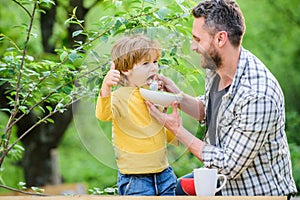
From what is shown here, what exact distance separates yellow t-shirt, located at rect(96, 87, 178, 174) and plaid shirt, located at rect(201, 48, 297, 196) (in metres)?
0.18

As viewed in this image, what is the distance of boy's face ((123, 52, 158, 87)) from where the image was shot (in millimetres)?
2074

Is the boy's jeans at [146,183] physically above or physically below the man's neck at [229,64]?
below

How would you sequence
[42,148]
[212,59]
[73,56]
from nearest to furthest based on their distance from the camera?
[212,59]
[73,56]
[42,148]

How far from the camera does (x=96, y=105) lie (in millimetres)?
2213

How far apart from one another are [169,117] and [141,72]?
18cm

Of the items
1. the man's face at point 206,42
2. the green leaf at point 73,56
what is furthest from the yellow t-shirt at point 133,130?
the green leaf at point 73,56

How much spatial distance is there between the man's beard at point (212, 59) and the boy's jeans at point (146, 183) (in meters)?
0.37

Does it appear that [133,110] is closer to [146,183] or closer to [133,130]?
[133,130]

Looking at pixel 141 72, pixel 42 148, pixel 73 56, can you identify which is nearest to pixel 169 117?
pixel 141 72

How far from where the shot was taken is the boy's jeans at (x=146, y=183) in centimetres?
226

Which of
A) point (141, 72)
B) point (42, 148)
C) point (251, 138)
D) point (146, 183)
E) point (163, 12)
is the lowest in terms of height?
point (42, 148)

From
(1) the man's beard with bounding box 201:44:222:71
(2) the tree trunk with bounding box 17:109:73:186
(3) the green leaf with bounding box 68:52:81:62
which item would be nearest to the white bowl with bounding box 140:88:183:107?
(1) the man's beard with bounding box 201:44:222:71

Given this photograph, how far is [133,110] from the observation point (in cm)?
212

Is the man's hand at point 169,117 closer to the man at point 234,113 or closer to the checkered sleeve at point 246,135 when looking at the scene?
the man at point 234,113
